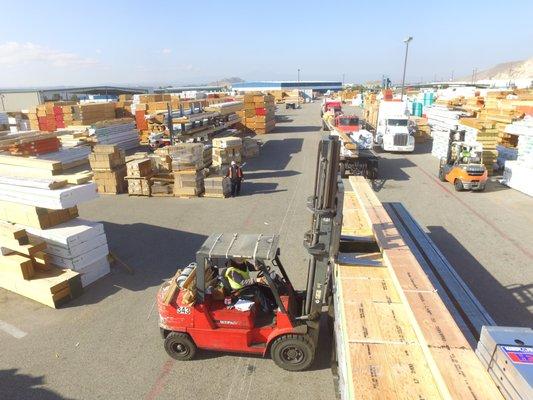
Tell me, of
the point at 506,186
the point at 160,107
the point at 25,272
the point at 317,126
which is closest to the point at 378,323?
the point at 25,272

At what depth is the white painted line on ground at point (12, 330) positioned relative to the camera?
7.20 m

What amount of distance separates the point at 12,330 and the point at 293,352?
5.79 metres

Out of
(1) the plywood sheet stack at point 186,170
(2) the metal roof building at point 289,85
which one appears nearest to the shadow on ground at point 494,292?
(1) the plywood sheet stack at point 186,170

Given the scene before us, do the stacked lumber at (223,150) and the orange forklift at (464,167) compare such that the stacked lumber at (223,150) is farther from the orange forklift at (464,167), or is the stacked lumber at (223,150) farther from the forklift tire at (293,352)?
the forklift tire at (293,352)

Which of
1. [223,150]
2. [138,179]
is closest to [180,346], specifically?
[138,179]

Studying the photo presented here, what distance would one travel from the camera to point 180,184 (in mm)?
15711

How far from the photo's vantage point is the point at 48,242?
882cm

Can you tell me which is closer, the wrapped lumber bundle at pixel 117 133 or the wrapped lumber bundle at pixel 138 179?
the wrapped lumber bundle at pixel 138 179

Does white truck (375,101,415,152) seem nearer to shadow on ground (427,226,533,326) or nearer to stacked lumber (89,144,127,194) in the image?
shadow on ground (427,226,533,326)

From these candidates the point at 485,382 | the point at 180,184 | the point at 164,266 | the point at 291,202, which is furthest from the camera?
the point at 180,184

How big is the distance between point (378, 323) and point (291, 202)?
32.0 ft

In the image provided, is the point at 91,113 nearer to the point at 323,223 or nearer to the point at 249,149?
the point at 249,149

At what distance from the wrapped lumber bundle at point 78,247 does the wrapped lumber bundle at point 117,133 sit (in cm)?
1793

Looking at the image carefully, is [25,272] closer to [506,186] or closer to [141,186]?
[141,186]
